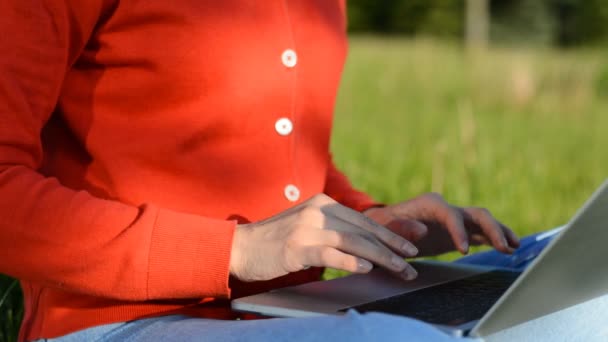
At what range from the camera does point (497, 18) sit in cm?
3062


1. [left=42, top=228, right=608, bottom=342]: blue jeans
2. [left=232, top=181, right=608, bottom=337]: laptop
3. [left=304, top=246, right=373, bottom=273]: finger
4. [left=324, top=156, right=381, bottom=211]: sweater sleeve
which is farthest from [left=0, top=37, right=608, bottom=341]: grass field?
[left=304, top=246, right=373, bottom=273]: finger

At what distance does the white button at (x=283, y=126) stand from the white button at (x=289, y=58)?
0.08 m

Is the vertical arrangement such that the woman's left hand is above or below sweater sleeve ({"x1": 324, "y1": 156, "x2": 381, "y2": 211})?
above

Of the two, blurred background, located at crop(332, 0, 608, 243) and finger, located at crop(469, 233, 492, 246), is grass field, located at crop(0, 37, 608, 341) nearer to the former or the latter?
blurred background, located at crop(332, 0, 608, 243)

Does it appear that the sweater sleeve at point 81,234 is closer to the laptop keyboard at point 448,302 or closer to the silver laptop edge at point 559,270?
the laptop keyboard at point 448,302

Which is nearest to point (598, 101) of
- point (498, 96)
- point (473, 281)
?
point (498, 96)

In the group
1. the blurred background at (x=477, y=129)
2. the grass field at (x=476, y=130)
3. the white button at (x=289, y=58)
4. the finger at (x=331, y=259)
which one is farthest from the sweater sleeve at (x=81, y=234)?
the blurred background at (x=477, y=129)

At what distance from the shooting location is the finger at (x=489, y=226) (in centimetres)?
157

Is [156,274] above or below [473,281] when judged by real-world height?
above

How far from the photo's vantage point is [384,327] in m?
1.11

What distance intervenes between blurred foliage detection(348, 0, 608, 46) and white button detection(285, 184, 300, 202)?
2870 centimetres

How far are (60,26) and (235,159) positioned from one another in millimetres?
325

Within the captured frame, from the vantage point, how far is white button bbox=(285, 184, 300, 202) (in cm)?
160

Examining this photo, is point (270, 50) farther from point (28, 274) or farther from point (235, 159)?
point (28, 274)
